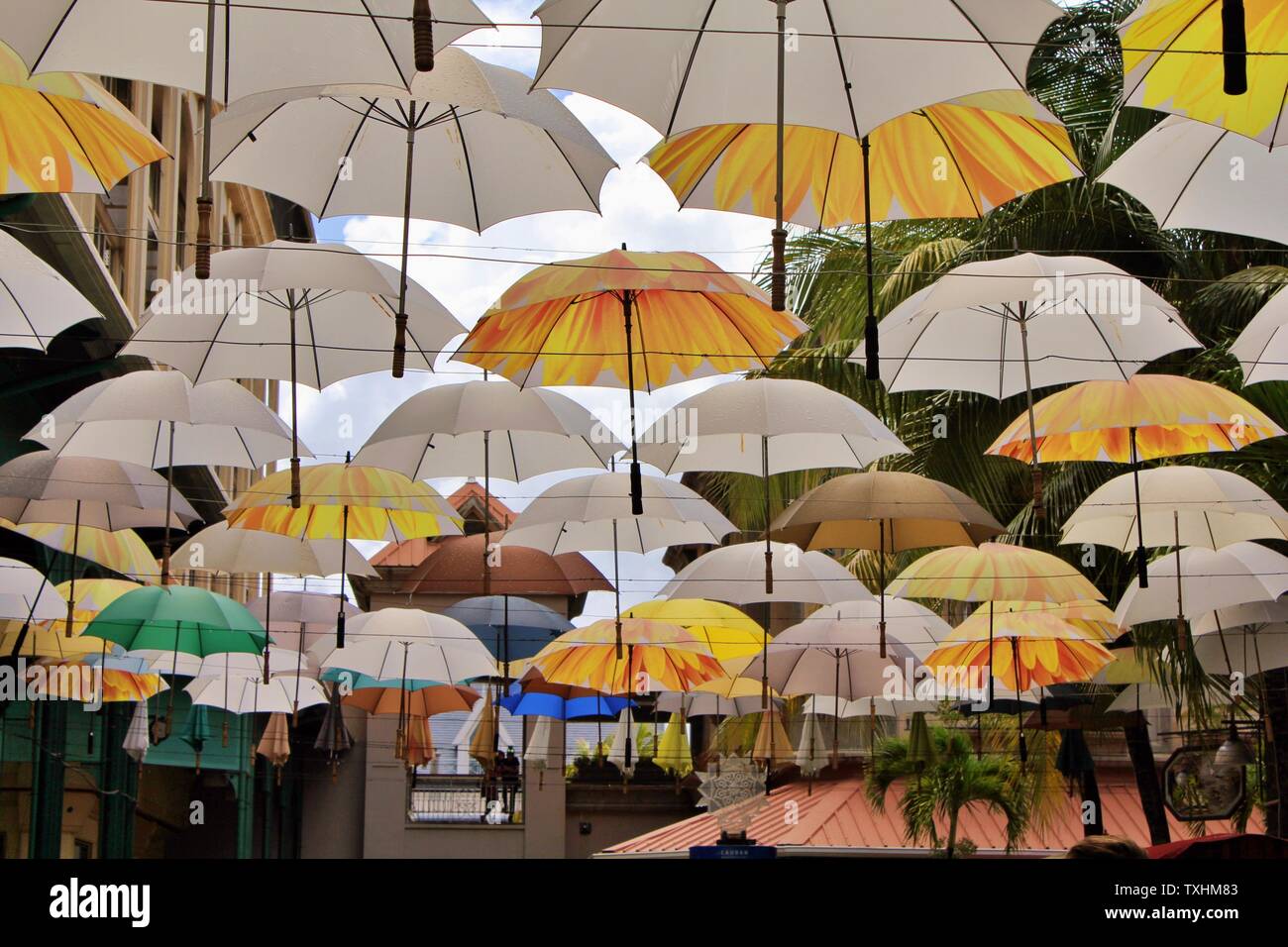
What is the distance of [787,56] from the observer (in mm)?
9117

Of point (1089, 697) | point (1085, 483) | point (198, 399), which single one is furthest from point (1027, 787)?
point (198, 399)

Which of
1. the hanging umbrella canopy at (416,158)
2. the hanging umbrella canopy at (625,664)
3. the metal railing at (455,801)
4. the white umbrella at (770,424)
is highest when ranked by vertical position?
the hanging umbrella canopy at (416,158)

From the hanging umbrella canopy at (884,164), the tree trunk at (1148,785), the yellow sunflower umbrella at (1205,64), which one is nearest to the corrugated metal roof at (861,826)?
the tree trunk at (1148,785)

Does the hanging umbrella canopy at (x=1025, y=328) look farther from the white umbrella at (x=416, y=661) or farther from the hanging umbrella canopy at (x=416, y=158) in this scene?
the white umbrella at (x=416, y=661)

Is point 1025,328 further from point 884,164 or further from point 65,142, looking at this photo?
point 65,142

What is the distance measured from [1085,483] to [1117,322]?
6184mm

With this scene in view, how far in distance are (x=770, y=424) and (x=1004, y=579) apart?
9.19 feet

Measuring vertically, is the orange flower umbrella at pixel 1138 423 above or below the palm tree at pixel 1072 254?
below

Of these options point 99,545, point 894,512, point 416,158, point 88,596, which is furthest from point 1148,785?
point 99,545

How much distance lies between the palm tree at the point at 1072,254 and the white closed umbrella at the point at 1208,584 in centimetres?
176

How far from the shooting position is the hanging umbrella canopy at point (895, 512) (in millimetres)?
14320

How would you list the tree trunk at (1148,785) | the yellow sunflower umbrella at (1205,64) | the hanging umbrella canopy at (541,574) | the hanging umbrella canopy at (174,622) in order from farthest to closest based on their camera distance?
the hanging umbrella canopy at (541,574) → the tree trunk at (1148,785) → the hanging umbrella canopy at (174,622) → the yellow sunflower umbrella at (1205,64)
